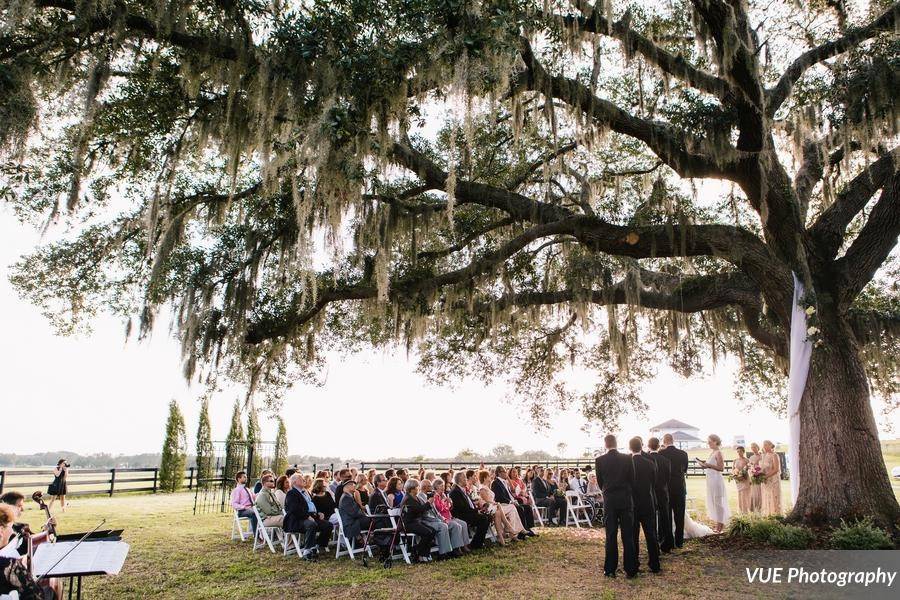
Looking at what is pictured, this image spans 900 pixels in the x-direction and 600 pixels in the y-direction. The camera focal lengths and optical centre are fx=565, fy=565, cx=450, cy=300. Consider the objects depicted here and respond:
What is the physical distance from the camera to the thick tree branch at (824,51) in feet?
21.2

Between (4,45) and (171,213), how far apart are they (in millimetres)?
2673

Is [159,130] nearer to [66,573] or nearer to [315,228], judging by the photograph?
[315,228]

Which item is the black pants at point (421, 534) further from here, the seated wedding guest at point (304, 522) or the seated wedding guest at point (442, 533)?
the seated wedding guest at point (304, 522)

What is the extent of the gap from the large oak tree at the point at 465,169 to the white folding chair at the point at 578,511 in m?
2.59

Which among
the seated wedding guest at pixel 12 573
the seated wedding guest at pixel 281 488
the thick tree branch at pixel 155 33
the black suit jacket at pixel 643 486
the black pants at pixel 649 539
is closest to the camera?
the seated wedding guest at pixel 12 573

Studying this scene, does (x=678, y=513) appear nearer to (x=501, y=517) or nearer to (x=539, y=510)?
(x=501, y=517)

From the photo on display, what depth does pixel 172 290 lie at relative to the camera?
7.63 meters

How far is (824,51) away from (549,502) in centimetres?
798

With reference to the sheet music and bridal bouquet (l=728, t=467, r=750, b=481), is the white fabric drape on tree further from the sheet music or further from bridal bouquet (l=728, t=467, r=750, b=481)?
the sheet music

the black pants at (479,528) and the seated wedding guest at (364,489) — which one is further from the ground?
the seated wedding guest at (364,489)

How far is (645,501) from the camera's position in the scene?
596 centimetres

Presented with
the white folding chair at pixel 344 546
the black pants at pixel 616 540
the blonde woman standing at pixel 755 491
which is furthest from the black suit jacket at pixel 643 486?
the blonde woman standing at pixel 755 491

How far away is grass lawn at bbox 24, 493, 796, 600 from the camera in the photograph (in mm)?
4910

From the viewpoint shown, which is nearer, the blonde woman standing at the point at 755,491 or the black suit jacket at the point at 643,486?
the black suit jacket at the point at 643,486
